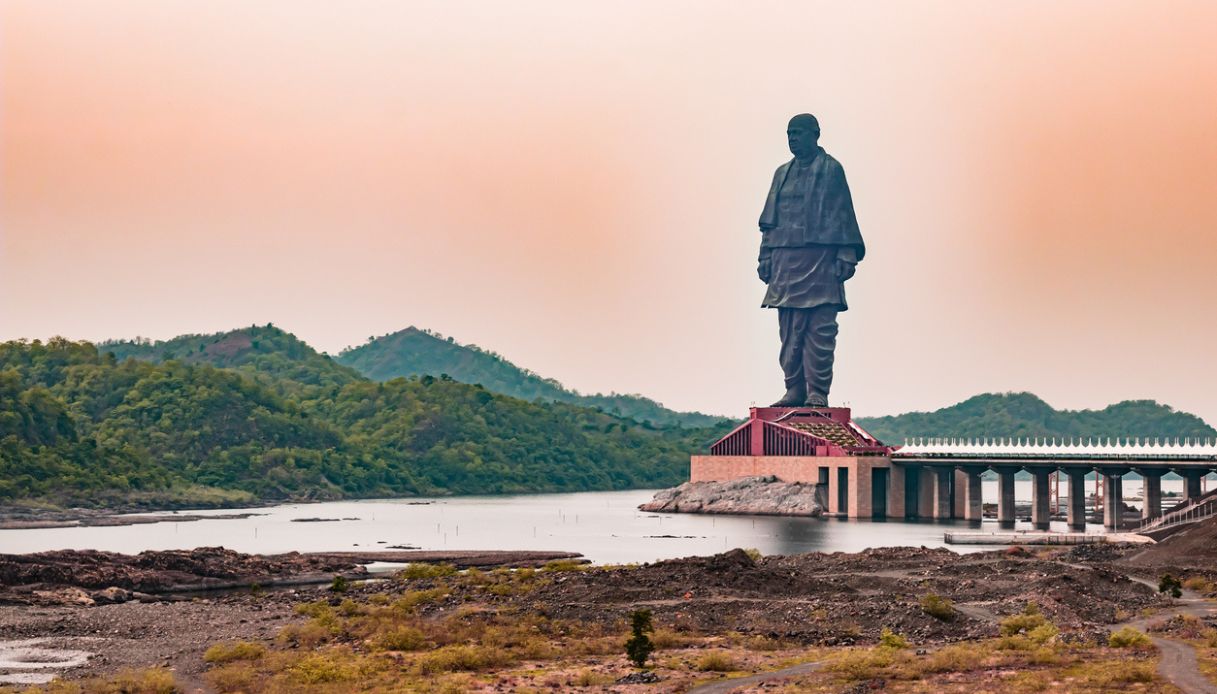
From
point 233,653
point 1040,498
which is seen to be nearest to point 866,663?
point 233,653

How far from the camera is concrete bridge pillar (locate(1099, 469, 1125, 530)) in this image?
179050 millimetres

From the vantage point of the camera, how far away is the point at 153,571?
11488 centimetres

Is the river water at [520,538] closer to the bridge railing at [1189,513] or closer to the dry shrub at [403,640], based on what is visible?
the bridge railing at [1189,513]

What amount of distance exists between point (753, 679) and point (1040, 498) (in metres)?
134

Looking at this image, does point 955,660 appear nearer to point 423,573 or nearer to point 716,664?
point 716,664

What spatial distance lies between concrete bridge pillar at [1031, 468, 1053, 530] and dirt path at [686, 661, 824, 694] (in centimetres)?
12664

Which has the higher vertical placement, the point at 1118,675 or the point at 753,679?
the point at 1118,675

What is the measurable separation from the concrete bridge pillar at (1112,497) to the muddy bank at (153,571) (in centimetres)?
6844

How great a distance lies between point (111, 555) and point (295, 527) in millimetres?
A: 78486

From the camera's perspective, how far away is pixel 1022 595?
91562 millimetres

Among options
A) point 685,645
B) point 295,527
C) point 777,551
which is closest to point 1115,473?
point 777,551

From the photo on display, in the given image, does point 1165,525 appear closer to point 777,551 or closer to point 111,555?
point 777,551

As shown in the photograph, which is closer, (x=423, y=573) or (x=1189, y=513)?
(x=423, y=573)

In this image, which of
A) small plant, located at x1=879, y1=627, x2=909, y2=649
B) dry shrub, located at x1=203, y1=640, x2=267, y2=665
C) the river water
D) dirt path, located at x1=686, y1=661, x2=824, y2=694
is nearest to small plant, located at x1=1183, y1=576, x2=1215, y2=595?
small plant, located at x1=879, y1=627, x2=909, y2=649
